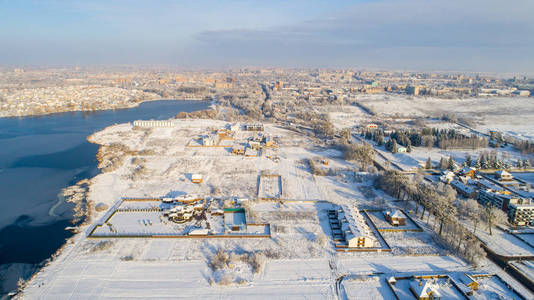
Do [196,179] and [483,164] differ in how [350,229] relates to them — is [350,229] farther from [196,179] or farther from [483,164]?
[483,164]

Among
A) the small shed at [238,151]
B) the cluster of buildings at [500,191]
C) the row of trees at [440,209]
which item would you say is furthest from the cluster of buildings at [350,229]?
the small shed at [238,151]

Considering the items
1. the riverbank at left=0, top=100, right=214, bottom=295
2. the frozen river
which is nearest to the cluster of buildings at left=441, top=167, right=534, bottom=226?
the riverbank at left=0, top=100, right=214, bottom=295

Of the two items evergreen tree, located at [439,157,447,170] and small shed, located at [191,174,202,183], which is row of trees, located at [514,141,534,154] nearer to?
evergreen tree, located at [439,157,447,170]

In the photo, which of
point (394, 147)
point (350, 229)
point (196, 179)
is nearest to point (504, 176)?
point (394, 147)

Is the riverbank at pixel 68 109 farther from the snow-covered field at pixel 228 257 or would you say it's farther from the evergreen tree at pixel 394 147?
the evergreen tree at pixel 394 147

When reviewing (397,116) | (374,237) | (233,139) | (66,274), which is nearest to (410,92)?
(397,116)
